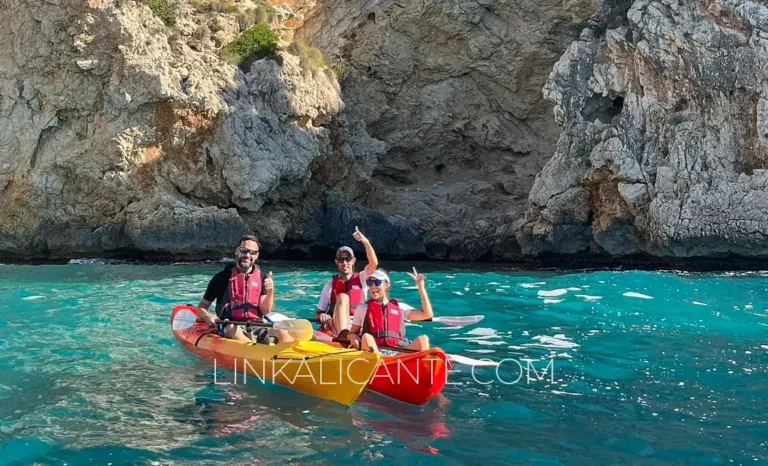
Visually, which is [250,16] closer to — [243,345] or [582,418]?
[243,345]

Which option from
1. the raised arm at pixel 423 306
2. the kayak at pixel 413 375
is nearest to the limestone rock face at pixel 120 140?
the raised arm at pixel 423 306

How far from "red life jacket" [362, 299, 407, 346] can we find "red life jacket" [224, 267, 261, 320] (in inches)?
59.8

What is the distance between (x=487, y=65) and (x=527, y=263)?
23.1ft

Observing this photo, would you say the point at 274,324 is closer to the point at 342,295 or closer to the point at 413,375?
the point at 342,295

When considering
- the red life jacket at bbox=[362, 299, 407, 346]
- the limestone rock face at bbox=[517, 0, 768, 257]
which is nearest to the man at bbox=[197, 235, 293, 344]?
the red life jacket at bbox=[362, 299, 407, 346]

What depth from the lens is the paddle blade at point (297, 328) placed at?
7.05m

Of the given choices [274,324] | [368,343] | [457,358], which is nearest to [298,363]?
[274,324]

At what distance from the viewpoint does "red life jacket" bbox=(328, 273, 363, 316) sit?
28.0 feet

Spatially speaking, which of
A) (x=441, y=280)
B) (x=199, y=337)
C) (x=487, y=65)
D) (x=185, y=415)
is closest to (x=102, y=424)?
(x=185, y=415)

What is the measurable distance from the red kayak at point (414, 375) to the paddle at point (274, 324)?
76 centimetres

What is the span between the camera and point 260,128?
2014cm

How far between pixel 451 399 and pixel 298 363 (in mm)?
1394

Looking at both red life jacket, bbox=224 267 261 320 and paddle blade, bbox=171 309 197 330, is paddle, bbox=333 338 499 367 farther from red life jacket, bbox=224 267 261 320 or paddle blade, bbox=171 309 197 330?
paddle blade, bbox=171 309 197 330

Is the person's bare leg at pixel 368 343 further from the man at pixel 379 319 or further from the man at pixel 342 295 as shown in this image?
the man at pixel 342 295
